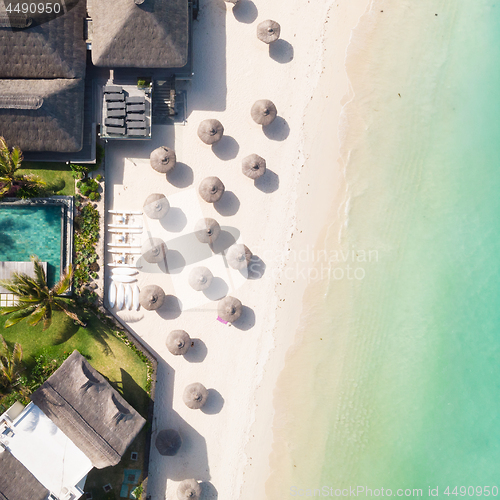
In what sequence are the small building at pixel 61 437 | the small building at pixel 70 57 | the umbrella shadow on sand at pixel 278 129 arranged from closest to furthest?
the small building at pixel 61 437 → the small building at pixel 70 57 → the umbrella shadow on sand at pixel 278 129

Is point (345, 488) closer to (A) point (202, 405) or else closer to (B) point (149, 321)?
(A) point (202, 405)

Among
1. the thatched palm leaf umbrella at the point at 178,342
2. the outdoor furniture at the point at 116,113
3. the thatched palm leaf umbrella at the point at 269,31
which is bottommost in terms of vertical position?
the thatched palm leaf umbrella at the point at 178,342

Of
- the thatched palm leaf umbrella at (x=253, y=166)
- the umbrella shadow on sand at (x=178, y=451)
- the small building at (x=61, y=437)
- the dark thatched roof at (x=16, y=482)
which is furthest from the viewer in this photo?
the umbrella shadow on sand at (x=178, y=451)

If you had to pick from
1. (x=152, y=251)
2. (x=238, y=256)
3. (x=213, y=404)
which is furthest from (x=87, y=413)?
(x=238, y=256)

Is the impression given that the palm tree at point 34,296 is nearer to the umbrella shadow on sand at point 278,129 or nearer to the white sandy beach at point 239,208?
the white sandy beach at point 239,208

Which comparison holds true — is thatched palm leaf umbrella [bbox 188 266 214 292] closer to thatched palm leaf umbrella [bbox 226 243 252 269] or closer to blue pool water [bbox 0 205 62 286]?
thatched palm leaf umbrella [bbox 226 243 252 269]

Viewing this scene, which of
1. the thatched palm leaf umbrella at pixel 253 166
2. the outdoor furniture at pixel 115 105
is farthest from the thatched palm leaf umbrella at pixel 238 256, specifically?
the outdoor furniture at pixel 115 105

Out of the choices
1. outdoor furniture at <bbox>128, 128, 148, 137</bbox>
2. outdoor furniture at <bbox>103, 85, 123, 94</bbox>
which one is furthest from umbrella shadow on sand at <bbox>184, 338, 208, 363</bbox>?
outdoor furniture at <bbox>103, 85, 123, 94</bbox>

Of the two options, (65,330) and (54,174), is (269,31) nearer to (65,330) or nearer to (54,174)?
(54,174)
